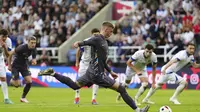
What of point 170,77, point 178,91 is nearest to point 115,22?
point 170,77

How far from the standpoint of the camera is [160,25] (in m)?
35.8

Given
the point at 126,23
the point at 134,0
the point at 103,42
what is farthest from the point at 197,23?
the point at 103,42

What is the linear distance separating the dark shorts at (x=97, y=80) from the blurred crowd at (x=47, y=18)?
22.4m

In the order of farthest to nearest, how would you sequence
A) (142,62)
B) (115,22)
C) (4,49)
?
(115,22), (142,62), (4,49)

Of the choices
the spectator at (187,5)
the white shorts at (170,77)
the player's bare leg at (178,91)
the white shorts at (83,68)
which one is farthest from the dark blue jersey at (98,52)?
the spectator at (187,5)

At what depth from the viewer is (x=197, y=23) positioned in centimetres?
3472

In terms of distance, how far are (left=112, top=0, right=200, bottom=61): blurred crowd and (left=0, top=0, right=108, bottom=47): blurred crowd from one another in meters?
3.37

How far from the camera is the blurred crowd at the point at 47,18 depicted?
132 ft

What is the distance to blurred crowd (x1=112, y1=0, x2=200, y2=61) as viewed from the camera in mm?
34594

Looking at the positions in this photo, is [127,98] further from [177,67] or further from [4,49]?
[177,67]

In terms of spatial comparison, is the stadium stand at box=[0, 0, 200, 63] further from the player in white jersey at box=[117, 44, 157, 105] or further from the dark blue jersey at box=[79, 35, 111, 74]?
the dark blue jersey at box=[79, 35, 111, 74]

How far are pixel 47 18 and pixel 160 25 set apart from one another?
28.7 ft

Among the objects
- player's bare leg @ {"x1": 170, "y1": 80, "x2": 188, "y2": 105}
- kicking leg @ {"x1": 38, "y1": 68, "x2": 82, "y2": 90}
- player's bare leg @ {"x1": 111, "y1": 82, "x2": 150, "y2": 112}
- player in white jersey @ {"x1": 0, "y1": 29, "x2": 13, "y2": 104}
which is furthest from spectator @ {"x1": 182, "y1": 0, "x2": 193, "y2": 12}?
player's bare leg @ {"x1": 111, "y1": 82, "x2": 150, "y2": 112}

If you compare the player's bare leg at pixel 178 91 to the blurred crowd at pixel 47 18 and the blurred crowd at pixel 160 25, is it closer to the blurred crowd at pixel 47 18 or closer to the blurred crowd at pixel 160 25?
the blurred crowd at pixel 160 25
